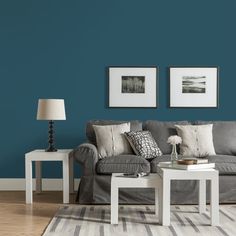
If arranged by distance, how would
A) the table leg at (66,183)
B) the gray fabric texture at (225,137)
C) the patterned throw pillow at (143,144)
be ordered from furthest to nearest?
the gray fabric texture at (225,137)
the patterned throw pillow at (143,144)
the table leg at (66,183)

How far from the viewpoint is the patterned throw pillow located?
607 centimetres

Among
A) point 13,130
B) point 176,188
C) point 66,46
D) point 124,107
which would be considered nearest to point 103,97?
point 124,107

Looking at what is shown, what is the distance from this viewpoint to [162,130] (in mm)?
6473

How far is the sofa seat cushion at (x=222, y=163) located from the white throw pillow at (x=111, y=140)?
1.60 feet

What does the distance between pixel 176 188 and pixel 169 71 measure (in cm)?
183

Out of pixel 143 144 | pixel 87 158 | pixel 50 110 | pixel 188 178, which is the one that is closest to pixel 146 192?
pixel 143 144

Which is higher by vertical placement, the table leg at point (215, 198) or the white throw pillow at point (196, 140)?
the white throw pillow at point (196, 140)

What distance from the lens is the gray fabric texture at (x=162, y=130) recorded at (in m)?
6.41

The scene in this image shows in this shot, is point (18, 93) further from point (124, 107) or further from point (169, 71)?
point (169, 71)

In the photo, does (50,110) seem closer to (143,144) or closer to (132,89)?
(143,144)

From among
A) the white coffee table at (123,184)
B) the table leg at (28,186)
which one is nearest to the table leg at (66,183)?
the table leg at (28,186)

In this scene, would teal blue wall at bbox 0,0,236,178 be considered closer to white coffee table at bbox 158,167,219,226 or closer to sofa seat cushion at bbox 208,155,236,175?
sofa seat cushion at bbox 208,155,236,175

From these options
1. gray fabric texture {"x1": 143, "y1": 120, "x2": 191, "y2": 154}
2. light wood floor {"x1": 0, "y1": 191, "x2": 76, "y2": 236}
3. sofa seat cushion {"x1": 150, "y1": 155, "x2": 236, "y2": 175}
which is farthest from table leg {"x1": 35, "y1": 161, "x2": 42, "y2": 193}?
sofa seat cushion {"x1": 150, "y1": 155, "x2": 236, "y2": 175}

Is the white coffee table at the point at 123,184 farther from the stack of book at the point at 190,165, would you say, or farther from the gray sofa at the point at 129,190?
the gray sofa at the point at 129,190
